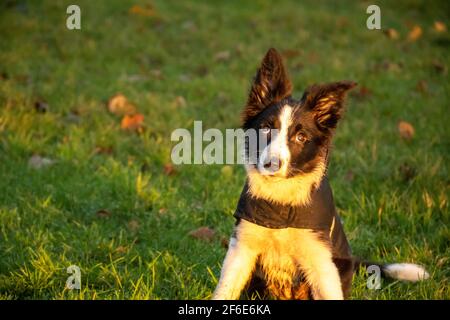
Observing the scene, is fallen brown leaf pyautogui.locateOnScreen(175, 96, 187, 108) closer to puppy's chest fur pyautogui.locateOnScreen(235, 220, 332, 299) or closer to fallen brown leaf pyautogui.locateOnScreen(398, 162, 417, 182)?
fallen brown leaf pyautogui.locateOnScreen(398, 162, 417, 182)

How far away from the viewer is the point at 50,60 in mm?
7938

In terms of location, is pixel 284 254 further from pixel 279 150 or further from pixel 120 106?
pixel 120 106

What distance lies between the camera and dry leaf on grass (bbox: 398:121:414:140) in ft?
20.9

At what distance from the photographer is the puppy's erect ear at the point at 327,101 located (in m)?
3.38

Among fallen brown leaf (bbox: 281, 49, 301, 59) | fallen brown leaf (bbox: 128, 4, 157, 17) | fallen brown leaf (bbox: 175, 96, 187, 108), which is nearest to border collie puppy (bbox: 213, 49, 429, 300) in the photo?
fallen brown leaf (bbox: 175, 96, 187, 108)

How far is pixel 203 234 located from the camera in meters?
4.47

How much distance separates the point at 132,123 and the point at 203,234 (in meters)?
2.22

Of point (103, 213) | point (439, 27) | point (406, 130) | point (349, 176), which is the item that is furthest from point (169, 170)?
point (439, 27)

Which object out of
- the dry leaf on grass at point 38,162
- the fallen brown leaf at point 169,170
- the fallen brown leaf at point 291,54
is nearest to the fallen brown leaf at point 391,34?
the fallen brown leaf at point 291,54

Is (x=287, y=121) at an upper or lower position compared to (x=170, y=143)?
upper

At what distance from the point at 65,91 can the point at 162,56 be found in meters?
2.01

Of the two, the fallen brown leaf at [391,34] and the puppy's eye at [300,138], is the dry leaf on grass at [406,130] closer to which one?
the puppy's eye at [300,138]
